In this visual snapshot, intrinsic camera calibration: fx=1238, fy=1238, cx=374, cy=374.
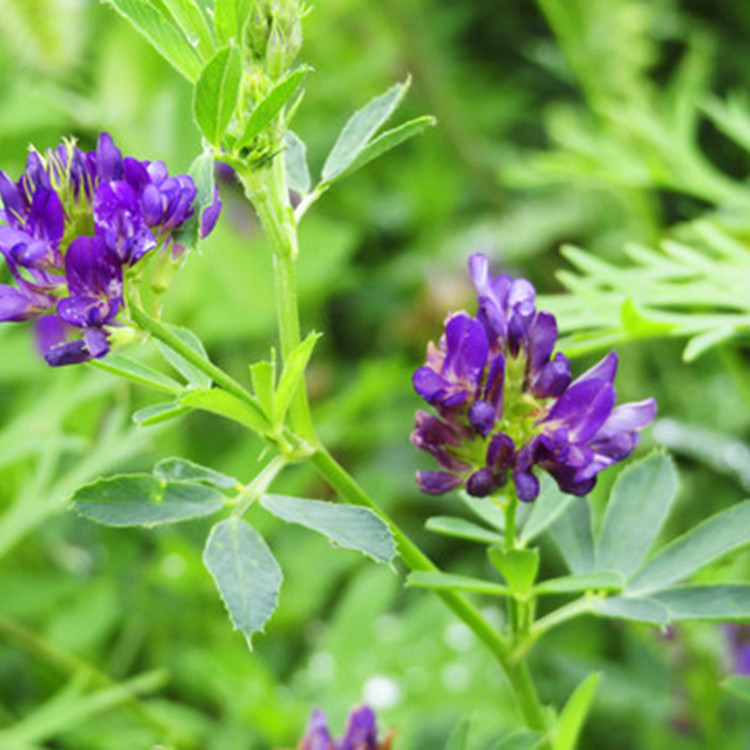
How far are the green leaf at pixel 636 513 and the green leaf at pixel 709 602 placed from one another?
0.03 meters

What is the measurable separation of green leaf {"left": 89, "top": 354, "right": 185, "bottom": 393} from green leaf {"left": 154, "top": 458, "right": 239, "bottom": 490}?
3 cm

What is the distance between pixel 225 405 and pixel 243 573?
0.24 feet

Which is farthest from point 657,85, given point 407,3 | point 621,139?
point 621,139

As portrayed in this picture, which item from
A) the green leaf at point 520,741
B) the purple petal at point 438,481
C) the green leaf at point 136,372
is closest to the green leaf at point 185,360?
the green leaf at point 136,372

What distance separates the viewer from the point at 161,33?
52 cm

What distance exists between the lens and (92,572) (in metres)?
1.50

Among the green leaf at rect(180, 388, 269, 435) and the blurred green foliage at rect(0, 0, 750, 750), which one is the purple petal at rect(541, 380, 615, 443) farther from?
the blurred green foliage at rect(0, 0, 750, 750)

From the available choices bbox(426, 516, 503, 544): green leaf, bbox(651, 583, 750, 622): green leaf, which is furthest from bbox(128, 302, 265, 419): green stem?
bbox(651, 583, 750, 622): green leaf

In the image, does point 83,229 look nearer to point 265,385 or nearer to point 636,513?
point 265,385

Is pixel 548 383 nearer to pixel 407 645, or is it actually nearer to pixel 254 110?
pixel 254 110

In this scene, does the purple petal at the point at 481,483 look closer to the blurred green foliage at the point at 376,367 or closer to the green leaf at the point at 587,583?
the green leaf at the point at 587,583

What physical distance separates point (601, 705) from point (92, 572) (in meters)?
0.62

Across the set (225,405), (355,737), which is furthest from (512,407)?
(355,737)

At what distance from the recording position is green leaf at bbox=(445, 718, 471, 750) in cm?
60
